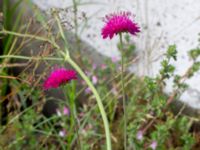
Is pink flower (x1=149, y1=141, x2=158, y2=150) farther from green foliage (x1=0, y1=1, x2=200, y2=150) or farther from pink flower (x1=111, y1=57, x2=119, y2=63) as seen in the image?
pink flower (x1=111, y1=57, x2=119, y2=63)

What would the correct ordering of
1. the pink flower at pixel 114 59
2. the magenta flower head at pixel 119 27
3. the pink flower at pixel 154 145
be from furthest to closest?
the pink flower at pixel 114 59, the pink flower at pixel 154 145, the magenta flower head at pixel 119 27

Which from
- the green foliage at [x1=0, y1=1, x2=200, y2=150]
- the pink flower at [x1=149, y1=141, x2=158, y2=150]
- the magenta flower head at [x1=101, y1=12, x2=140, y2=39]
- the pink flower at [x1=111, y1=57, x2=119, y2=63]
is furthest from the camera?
the pink flower at [x1=111, y1=57, x2=119, y2=63]

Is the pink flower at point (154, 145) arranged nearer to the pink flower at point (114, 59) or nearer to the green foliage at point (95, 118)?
the green foliage at point (95, 118)

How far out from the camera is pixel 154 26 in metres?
2.42

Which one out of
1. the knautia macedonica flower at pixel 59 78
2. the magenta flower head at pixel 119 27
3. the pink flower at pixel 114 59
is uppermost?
the magenta flower head at pixel 119 27

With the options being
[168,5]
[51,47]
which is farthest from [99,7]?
[51,47]

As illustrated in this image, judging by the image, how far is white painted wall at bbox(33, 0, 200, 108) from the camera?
2.29 metres

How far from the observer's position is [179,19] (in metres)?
2.40

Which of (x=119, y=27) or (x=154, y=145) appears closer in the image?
(x=119, y=27)

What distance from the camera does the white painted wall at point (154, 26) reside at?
7.53ft

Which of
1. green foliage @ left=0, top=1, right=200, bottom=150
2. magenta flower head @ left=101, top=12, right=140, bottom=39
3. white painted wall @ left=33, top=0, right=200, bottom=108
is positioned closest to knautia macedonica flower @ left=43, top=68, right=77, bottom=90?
magenta flower head @ left=101, top=12, right=140, bottom=39

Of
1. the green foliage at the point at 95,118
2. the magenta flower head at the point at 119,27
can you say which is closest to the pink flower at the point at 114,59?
the green foliage at the point at 95,118

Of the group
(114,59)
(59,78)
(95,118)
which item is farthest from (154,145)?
(59,78)

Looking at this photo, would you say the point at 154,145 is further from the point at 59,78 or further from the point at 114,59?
the point at 59,78
